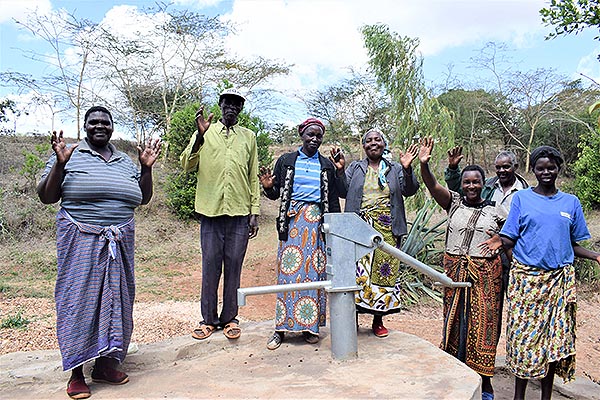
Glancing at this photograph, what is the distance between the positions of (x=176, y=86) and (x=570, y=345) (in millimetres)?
14394

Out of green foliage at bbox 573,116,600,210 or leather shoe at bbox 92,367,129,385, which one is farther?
green foliage at bbox 573,116,600,210

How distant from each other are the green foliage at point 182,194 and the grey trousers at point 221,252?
7845mm

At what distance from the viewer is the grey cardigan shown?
348cm

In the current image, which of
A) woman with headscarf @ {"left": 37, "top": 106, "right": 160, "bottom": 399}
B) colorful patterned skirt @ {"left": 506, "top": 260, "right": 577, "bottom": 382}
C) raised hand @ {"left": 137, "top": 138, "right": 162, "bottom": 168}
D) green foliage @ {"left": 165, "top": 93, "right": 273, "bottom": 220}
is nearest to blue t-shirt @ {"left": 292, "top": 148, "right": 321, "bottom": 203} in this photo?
raised hand @ {"left": 137, "top": 138, "right": 162, "bottom": 168}

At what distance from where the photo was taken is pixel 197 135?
3424 millimetres

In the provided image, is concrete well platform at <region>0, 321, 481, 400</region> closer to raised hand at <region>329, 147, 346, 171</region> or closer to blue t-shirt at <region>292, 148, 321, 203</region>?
blue t-shirt at <region>292, 148, 321, 203</region>

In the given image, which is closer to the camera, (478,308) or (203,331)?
(478,308)

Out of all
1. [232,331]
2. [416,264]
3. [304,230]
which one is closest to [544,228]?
[416,264]

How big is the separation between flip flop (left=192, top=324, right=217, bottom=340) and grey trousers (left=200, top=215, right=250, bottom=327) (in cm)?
7

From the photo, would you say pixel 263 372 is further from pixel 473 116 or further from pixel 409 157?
pixel 473 116

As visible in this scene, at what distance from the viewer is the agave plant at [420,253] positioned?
22.2 feet

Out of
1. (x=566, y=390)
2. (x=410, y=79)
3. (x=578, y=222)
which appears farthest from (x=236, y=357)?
(x=410, y=79)

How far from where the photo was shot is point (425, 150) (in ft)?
10.7

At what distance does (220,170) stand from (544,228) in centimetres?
204
